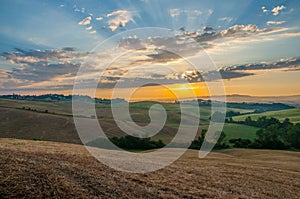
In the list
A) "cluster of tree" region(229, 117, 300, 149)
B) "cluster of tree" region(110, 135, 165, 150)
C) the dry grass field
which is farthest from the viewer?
"cluster of tree" region(229, 117, 300, 149)

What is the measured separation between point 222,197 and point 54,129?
102 m

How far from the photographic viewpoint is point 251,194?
681 inches

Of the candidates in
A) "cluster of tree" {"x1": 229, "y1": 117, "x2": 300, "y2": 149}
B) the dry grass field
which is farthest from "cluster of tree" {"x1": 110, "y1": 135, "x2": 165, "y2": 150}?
the dry grass field

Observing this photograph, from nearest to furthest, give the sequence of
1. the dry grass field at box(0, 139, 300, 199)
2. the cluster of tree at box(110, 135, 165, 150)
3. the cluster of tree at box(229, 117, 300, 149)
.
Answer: the dry grass field at box(0, 139, 300, 199) < the cluster of tree at box(110, 135, 165, 150) < the cluster of tree at box(229, 117, 300, 149)

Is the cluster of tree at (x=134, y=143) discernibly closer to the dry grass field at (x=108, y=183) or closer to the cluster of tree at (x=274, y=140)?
the cluster of tree at (x=274, y=140)

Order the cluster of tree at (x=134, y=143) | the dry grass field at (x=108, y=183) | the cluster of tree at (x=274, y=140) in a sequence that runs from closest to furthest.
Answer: the dry grass field at (x=108, y=183) → the cluster of tree at (x=134, y=143) → the cluster of tree at (x=274, y=140)

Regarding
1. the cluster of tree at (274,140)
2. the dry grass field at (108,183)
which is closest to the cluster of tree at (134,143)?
the cluster of tree at (274,140)

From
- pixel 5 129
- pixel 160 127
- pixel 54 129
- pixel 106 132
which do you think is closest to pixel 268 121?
pixel 160 127

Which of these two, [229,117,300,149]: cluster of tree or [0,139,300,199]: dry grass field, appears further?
[229,117,300,149]: cluster of tree

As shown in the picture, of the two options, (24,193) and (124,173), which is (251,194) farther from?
(24,193)

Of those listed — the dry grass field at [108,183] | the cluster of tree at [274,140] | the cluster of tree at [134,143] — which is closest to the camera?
the dry grass field at [108,183]

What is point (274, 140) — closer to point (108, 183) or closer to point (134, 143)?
point (134, 143)

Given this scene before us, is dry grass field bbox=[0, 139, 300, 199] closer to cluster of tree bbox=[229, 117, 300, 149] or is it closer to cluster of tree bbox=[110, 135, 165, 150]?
cluster of tree bbox=[110, 135, 165, 150]

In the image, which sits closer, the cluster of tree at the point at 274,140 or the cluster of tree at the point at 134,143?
the cluster of tree at the point at 134,143
